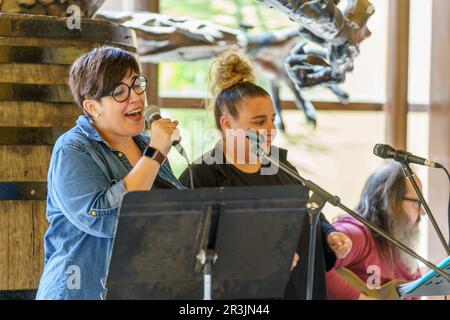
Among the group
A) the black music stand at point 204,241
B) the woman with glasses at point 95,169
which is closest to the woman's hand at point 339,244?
the black music stand at point 204,241

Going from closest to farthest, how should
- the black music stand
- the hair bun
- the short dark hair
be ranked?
the black music stand, the short dark hair, the hair bun

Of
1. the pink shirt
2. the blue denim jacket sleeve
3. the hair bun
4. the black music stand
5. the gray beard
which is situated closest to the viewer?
the black music stand

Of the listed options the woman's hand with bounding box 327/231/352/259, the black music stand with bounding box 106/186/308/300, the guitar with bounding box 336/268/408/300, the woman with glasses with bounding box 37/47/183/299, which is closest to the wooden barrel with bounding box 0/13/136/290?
the woman with glasses with bounding box 37/47/183/299

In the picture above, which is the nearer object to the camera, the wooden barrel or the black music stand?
the black music stand

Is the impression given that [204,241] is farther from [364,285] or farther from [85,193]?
[364,285]

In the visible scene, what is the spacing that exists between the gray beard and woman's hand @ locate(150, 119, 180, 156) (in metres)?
1.76

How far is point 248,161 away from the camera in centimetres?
262

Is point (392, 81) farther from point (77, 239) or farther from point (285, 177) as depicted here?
point (77, 239)

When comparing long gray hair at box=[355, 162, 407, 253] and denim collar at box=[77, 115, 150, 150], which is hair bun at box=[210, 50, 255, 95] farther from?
long gray hair at box=[355, 162, 407, 253]

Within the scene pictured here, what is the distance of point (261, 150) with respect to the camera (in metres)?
2.17

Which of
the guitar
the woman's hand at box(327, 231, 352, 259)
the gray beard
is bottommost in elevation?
the guitar

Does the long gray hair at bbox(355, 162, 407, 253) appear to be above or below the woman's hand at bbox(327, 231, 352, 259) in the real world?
below

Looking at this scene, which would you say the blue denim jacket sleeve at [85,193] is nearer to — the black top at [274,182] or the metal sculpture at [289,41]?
the black top at [274,182]

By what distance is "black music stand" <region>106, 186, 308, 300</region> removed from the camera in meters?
1.80
